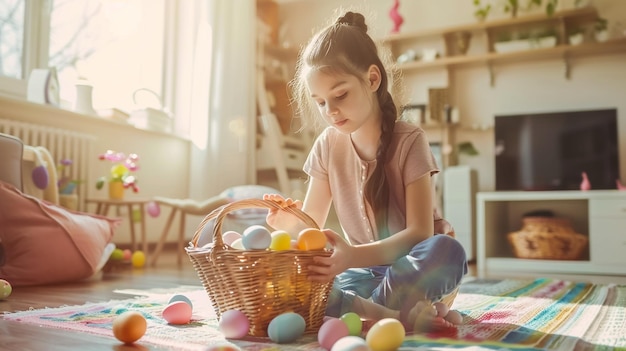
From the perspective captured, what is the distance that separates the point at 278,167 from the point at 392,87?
99.4 inches

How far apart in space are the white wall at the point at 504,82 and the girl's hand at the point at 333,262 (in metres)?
2.73

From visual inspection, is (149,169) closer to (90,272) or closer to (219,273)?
(90,272)

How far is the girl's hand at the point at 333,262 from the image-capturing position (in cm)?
104

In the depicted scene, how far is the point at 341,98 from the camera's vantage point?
120 cm

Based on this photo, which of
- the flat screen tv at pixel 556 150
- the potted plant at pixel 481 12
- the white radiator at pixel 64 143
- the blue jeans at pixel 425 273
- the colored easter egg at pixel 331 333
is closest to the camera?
the colored easter egg at pixel 331 333

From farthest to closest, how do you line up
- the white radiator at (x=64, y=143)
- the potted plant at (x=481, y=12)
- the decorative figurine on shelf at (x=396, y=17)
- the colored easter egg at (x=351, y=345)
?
the decorative figurine on shelf at (x=396, y=17), the potted plant at (x=481, y=12), the white radiator at (x=64, y=143), the colored easter egg at (x=351, y=345)

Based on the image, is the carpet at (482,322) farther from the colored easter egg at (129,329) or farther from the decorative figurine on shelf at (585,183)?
the decorative figurine on shelf at (585,183)

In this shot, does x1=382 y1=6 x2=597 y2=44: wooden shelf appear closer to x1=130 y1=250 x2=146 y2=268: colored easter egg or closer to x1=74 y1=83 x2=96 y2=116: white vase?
x1=74 y1=83 x2=96 y2=116: white vase

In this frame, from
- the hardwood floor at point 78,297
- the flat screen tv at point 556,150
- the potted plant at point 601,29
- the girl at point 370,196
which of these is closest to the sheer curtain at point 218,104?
the hardwood floor at point 78,297

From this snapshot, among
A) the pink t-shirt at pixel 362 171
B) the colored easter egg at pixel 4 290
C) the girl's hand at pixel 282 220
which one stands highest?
the pink t-shirt at pixel 362 171

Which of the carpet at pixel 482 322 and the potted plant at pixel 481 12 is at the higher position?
the potted plant at pixel 481 12

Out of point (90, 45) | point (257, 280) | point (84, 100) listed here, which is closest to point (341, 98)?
point (257, 280)

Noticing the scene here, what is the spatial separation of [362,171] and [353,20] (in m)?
0.35

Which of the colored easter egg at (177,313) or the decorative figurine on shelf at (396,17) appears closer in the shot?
the colored easter egg at (177,313)
